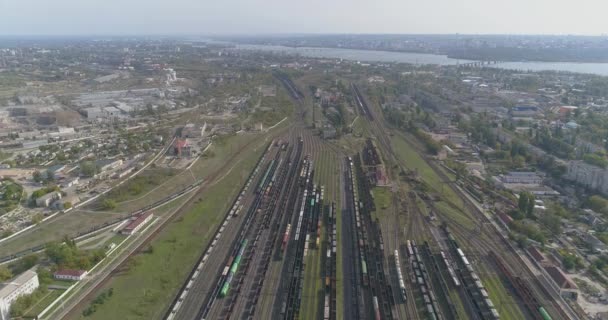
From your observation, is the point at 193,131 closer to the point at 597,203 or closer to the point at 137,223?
the point at 137,223

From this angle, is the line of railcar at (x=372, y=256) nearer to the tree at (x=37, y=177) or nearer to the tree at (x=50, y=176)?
the tree at (x=50, y=176)

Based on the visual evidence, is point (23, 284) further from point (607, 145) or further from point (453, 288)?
point (607, 145)

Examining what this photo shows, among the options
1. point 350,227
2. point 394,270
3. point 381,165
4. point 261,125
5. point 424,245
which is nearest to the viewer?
point 394,270

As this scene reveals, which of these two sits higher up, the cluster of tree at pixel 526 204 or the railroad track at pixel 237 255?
the cluster of tree at pixel 526 204

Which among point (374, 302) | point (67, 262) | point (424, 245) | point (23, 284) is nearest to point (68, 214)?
point (67, 262)

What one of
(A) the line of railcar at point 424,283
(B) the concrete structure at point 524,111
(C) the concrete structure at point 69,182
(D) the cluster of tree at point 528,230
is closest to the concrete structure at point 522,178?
(D) the cluster of tree at point 528,230
